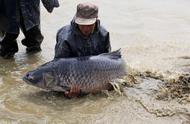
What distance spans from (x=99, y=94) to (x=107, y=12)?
179 inches

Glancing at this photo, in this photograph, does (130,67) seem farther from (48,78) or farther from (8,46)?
(8,46)

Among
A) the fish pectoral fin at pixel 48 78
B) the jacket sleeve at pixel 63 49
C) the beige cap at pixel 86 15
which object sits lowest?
the fish pectoral fin at pixel 48 78

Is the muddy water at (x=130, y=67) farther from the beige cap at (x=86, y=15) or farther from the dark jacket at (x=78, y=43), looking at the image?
the beige cap at (x=86, y=15)

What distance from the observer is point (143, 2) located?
1118 centimetres

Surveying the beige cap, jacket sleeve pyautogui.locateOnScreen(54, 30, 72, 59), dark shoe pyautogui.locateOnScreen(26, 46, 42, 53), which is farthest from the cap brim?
dark shoe pyautogui.locateOnScreen(26, 46, 42, 53)

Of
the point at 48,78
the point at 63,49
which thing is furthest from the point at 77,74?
the point at 63,49

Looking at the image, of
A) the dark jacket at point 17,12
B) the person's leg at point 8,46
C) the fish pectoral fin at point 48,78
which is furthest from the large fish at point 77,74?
the person's leg at point 8,46

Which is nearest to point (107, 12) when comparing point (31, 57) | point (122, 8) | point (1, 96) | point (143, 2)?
point (122, 8)

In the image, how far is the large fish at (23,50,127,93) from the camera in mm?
5691

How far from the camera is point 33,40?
25.8ft

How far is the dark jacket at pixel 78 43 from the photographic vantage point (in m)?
6.05

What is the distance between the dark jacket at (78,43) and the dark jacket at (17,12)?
128 cm

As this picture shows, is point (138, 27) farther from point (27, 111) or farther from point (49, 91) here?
point (27, 111)

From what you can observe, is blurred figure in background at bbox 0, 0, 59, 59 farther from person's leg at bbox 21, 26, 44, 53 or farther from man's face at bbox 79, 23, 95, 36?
man's face at bbox 79, 23, 95, 36
